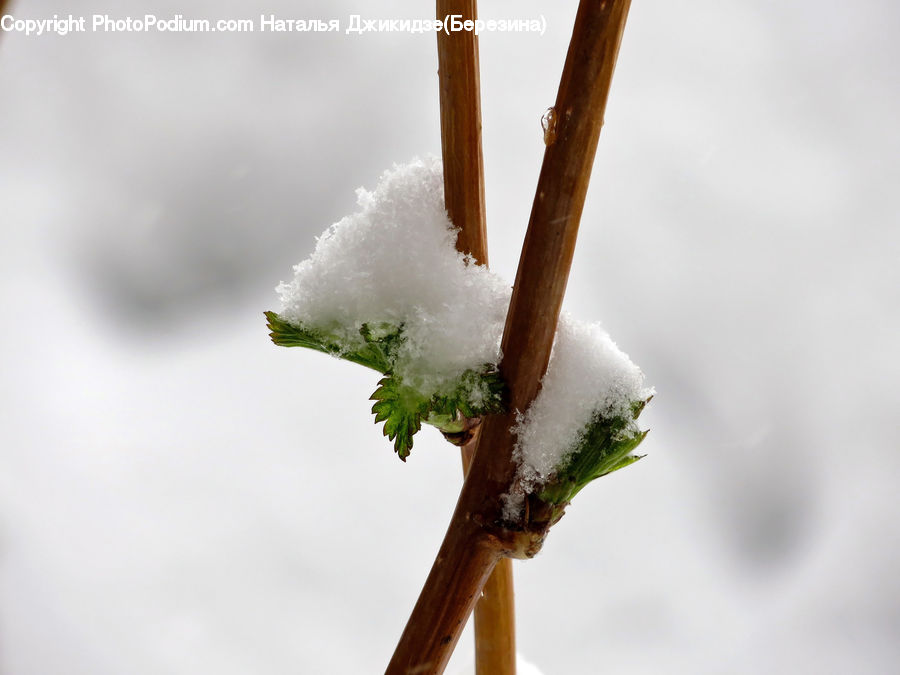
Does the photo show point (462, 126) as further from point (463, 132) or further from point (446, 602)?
point (446, 602)

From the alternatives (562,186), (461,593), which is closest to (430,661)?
(461,593)

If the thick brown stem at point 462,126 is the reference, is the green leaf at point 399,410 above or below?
below

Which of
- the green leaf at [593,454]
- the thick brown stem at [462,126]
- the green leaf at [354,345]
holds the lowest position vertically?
the green leaf at [593,454]

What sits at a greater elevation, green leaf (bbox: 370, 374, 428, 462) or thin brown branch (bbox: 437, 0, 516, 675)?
thin brown branch (bbox: 437, 0, 516, 675)

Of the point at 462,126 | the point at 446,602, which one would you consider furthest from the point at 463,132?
the point at 446,602

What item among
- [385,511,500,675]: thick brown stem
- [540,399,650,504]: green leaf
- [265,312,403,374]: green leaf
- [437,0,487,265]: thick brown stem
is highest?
[437,0,487,265]: thick brown stem

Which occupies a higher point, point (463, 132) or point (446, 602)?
point (463, 132)
